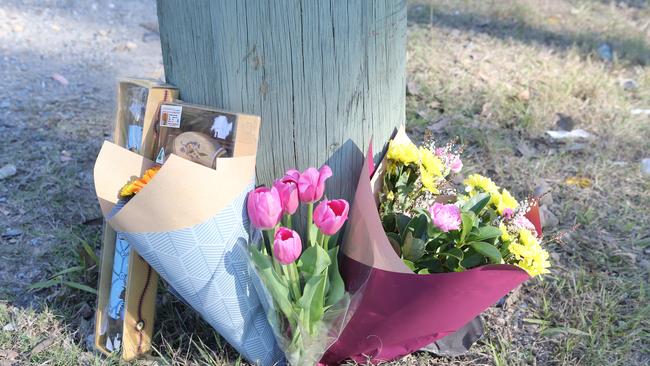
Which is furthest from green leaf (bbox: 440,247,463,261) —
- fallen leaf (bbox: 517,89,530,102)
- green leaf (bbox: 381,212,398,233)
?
fallen leaf (bbox: 517,89,530,102)

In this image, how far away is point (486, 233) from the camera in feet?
5.48

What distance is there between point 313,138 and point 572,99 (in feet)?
Result: 7.41

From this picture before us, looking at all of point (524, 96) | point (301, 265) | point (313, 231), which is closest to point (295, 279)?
point (301, 265)

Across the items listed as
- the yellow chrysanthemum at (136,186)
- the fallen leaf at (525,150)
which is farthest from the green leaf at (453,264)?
the fallen leaf at (525,150)

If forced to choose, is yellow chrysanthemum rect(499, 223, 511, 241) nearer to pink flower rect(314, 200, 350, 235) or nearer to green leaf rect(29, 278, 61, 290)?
pink flower rect(314, 200, 350, 235)

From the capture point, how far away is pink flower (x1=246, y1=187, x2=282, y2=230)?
1518 mm

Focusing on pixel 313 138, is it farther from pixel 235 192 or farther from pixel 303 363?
pixel 303 363

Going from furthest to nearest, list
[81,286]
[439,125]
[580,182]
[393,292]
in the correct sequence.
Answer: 1. [439,125]
2. [580,182]
3. [81,286]
4. [393,292]

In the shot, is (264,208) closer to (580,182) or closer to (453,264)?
(453,264)

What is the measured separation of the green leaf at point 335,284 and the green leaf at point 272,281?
4.7 inches

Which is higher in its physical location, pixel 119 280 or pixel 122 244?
pixel 122 244

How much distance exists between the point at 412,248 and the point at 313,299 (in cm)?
30

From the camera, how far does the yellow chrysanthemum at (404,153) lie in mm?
1793

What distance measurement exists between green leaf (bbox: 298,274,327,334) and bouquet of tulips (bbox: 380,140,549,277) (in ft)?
0.82
